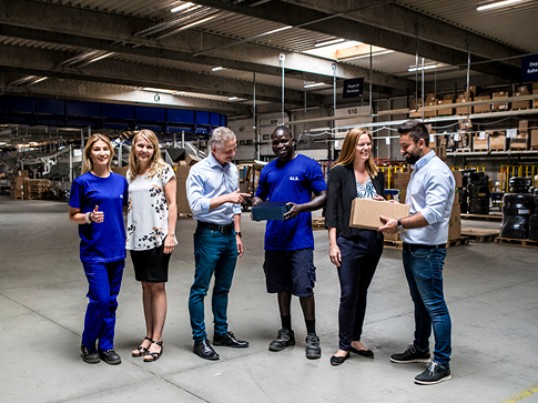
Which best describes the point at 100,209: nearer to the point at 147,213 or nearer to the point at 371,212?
the point at 147,213

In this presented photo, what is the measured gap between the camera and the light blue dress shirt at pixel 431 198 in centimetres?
330

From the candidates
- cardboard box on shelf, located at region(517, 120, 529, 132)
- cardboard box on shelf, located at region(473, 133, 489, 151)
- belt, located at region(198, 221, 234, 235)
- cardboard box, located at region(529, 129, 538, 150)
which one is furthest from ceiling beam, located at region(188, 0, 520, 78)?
belt, located at region(198, 221, 234, 235)

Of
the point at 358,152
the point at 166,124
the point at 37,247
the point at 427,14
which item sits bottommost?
the point at 37,247

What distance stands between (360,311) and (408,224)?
0.91 meters

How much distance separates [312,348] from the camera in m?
3.89

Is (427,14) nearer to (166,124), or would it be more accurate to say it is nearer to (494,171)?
(494,171)

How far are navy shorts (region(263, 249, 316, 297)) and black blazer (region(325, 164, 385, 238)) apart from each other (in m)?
Result: 0.33

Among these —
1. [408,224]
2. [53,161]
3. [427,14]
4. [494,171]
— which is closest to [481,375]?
[408,224]

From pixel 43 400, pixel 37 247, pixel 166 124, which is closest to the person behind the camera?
pixel 43 400

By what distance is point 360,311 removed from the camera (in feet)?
12.8

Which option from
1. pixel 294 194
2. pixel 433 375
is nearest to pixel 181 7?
pixel 294 194

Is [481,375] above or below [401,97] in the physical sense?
below

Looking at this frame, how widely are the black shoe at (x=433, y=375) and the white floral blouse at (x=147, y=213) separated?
2.02 meters

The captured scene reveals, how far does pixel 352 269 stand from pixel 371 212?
473 millimetres
